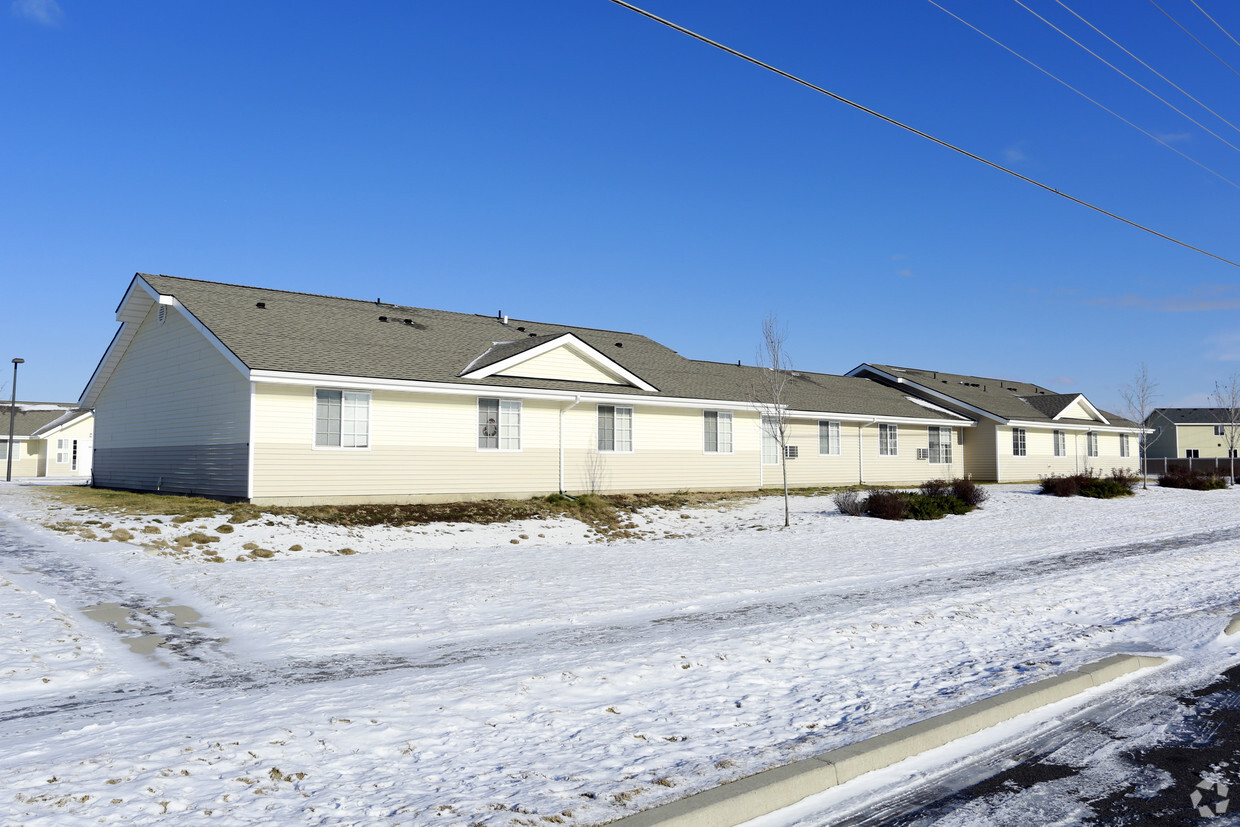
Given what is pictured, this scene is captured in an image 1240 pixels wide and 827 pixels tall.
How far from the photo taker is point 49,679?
23.7ft

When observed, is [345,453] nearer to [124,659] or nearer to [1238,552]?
[124,659]

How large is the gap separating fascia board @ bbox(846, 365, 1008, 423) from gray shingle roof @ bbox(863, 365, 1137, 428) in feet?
0.44

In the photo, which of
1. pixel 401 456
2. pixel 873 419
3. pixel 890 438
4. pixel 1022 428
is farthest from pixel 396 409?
pixel 1022 428

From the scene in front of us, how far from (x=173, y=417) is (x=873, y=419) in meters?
25.1

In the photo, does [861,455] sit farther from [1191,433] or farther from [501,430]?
[1191,433]

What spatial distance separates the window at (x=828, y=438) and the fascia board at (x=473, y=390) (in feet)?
16.5

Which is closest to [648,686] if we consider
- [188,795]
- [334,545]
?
[188,795]

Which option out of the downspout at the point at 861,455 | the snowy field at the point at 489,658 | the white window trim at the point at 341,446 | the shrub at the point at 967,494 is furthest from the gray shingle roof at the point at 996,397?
the white window trim at the point at 341,446

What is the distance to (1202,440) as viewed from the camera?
8425 centimetres

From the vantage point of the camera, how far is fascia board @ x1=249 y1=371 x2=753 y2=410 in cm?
1964

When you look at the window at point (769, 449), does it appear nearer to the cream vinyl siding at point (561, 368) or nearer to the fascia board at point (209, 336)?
the cream vinyl siding at point (561, 368)

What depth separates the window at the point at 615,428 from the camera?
26.3 meters

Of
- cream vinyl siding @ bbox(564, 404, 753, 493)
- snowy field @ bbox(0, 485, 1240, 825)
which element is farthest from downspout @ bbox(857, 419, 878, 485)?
snowy field @ bbox(0, 485, 1240, 825)

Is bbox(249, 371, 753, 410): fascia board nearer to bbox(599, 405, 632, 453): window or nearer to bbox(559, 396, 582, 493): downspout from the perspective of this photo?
bbox(559, 396, 582, 493): downspout
